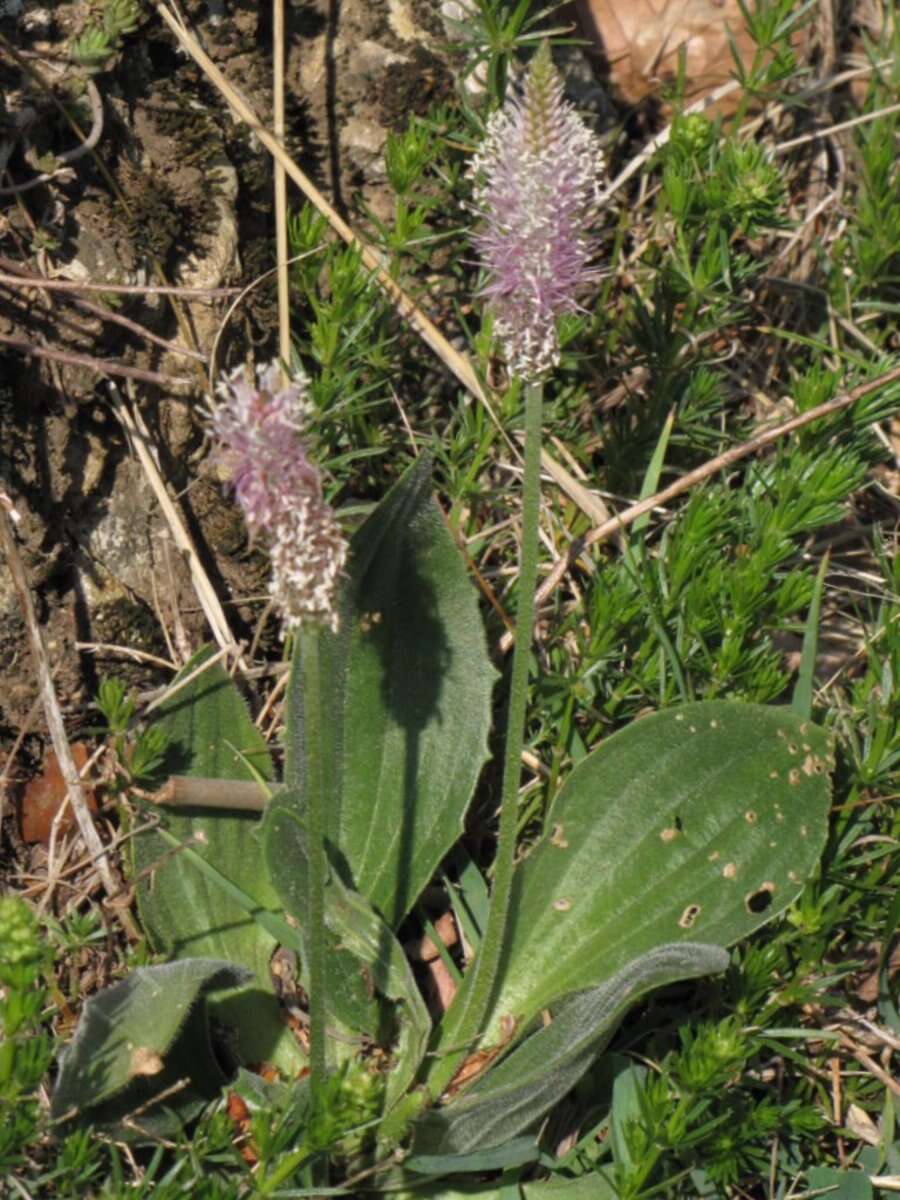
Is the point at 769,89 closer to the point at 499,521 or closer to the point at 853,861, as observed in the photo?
the point at 499,521

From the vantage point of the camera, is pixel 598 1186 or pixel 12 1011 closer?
pixel 12 1011

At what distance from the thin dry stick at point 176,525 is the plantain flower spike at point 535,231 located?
1.17m

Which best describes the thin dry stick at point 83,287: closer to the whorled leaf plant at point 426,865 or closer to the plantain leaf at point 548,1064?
the whorled leaf plant at point 426,865

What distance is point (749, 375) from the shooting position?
3.80 meters

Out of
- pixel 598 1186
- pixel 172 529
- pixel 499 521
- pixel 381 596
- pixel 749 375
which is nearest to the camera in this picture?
pixel 598 1186

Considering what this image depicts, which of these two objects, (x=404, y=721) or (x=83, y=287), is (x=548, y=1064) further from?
(x=83, y=287)

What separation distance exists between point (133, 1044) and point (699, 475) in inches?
64.7

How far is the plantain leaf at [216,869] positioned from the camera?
109 inches

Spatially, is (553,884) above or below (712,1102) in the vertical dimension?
above

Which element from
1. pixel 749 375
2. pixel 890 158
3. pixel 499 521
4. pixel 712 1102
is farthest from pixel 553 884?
pixel 890 158

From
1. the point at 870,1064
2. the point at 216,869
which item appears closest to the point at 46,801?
the point at 216,869

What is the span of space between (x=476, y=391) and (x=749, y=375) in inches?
34.8

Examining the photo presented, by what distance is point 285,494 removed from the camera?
192cm

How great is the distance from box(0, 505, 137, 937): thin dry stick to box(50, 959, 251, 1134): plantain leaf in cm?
41
